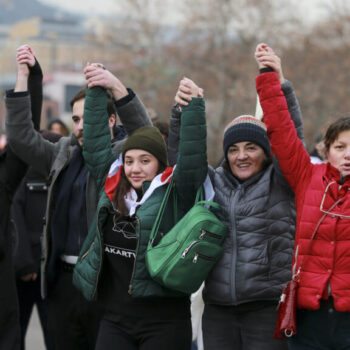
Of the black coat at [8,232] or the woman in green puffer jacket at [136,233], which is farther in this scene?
the black coat at [8,232]

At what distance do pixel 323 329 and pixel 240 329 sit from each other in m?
0.58

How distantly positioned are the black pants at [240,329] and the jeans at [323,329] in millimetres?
254

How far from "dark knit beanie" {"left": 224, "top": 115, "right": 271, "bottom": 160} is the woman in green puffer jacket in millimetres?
A: 231

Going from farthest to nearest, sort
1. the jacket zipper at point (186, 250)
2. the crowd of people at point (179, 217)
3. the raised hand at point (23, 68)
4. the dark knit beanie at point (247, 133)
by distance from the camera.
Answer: the raised hand at point (23, 68)
the dark knit beanie at point (247, 133)
the jacket zipper at point (186, 250)
the crowd of people at point (179, 217)

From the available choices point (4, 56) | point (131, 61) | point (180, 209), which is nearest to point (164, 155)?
point (180, 209)

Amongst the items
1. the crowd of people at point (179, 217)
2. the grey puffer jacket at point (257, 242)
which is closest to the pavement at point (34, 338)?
the crowd of people at point (179, 217)

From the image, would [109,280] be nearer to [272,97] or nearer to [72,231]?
[72,231]

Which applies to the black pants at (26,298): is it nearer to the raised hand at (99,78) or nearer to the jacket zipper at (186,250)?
the raised hand at (99,78)

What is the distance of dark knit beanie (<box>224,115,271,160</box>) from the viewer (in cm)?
445

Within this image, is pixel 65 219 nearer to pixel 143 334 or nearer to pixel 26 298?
pixel 143 334

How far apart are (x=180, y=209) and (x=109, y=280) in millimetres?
596

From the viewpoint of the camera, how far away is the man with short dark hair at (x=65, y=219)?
192 inches

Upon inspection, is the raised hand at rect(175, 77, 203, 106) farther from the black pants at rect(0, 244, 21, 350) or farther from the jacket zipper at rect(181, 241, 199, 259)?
the black pants at rect(0, 244, 21, 350)

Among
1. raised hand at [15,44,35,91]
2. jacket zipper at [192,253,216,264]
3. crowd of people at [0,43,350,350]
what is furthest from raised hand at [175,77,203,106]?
raised hand at [15,44,35,91]
